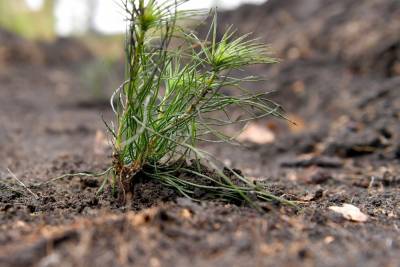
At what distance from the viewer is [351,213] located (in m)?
1.45

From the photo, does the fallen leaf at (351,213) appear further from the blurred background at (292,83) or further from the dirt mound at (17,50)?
the dirt mound at (17,50)

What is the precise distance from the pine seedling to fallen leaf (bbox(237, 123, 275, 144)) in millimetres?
2189

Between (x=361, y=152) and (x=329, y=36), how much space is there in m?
2.48

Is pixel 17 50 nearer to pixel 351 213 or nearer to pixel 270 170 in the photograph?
pixel 270 170

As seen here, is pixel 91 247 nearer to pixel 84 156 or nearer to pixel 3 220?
pixel 3 220

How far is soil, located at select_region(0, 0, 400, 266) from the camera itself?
3.34 ft

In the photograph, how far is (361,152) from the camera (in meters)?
2.92

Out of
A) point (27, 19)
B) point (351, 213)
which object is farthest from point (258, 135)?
point (27, 19)

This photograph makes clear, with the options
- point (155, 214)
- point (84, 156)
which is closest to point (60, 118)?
point (84, 156)

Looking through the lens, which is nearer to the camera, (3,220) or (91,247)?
(91,247)

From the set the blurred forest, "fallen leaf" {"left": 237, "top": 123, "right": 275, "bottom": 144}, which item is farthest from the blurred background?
the blurred forest

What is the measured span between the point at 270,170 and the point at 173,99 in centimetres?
155

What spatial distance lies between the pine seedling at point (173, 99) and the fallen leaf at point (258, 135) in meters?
2.19

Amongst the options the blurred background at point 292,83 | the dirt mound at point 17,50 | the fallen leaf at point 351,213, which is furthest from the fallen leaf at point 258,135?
the dirt mound at point 17,50
